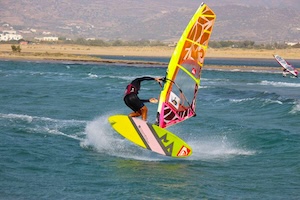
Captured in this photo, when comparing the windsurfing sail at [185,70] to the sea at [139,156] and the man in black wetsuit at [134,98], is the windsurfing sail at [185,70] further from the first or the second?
the sea at [139,156]

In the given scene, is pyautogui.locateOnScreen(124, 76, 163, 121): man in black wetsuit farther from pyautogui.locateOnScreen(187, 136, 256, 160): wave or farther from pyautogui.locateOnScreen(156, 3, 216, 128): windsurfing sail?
pyautogui.locateOnScreen(187, 136, 256, 160): wave

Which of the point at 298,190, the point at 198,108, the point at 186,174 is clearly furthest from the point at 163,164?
the point at 198,108

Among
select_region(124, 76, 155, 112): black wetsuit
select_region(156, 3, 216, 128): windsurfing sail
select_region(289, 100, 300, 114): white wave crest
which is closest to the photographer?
select_region(124, 76, 155, 112): black wetsuit

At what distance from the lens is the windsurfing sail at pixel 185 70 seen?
14188 millimetres

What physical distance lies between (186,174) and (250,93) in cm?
2159

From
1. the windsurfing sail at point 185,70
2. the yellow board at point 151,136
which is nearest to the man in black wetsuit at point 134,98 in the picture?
the yellow board at point 151,136

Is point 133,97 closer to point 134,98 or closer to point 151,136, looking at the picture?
point 134,98

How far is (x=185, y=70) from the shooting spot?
1454 centimetres

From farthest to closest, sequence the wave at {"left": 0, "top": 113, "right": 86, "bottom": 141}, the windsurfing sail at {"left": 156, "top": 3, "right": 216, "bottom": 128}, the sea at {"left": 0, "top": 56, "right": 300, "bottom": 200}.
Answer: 1. the wave at {"left": 0, "top": 113, "right": 86, "bottom": 141}
2. the windsurfing sail at {"left": 156, "top": 3, "right": 216, "bottom": 128}
3. the sea at {"left": 0, "top": 56, "right": 300, "bottom": 200}

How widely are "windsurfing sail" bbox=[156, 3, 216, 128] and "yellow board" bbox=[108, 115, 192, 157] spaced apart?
0.37m

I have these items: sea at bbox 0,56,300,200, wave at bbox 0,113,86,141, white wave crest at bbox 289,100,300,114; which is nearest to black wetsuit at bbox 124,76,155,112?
sea at bbox 0,56,300,200

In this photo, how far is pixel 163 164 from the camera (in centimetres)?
1402

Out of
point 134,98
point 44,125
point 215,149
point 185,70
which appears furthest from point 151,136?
point 44,125

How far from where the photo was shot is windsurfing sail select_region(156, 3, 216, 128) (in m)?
14.2
